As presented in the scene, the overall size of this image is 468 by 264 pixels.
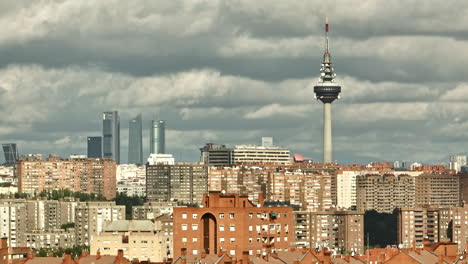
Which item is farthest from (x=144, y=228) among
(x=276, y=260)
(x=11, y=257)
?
(x=276, y=260)

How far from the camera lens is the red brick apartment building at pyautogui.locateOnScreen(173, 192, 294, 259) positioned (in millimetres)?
113375

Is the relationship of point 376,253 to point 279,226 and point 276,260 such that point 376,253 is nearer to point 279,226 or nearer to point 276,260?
point 279,226

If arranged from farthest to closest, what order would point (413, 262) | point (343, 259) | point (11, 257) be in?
point (11, 257)
point (343, 259)
point (413, 262)

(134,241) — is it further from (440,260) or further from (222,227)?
(440,260)

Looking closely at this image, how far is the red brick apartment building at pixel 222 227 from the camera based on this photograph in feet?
372

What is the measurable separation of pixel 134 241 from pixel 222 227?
44952 millimetres

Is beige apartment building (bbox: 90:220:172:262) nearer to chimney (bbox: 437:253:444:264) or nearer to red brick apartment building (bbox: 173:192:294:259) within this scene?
red brick apartment building (bbox: 173:192:294:259)

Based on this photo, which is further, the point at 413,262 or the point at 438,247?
the point at 438,247

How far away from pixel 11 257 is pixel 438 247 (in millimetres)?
36593

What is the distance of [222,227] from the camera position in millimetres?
114312

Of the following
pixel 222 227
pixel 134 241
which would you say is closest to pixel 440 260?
pixel 222 227

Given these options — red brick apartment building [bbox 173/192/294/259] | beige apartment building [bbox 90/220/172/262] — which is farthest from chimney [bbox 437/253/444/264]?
beige apartment building [bbox 90/220/172/262]

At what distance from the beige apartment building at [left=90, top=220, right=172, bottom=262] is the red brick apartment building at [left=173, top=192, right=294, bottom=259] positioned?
36061 mm

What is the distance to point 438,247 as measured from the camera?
10938 centimetres
